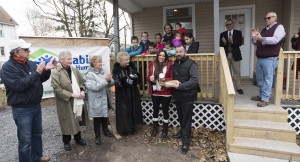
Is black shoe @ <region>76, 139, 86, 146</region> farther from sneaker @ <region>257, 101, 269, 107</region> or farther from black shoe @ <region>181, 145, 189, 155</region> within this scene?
sneaker @ <region>257, 101, 269, 107</region>

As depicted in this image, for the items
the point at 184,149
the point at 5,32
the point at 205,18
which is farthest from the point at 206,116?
the point at 5,32

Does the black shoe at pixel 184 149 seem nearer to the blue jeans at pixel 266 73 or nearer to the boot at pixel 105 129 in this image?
the boot at pixel 105 129

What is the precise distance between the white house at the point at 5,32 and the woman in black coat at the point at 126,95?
3094 cm

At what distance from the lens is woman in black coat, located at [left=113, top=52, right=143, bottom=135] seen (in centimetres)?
413

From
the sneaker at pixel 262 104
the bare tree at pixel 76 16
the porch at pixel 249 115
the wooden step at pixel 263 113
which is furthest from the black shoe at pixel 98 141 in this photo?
the bare tree at pixel 76 16

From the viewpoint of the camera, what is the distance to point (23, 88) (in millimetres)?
2822

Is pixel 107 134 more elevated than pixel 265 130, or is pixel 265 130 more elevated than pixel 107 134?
pixel 265 130

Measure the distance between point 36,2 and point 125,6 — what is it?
28.0 ft

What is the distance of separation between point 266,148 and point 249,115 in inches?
29.5

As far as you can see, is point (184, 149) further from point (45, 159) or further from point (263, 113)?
point (45, 159)

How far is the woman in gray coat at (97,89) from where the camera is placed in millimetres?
3932

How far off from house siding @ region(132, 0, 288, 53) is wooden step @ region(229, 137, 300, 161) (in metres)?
3.97

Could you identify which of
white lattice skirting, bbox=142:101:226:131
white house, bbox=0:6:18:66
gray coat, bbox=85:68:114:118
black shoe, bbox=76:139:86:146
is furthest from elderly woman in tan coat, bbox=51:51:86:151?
white house, bbox=0:6:18:66

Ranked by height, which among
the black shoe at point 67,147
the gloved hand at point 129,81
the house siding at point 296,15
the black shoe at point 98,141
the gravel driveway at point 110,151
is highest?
the house siding at point 296,15
